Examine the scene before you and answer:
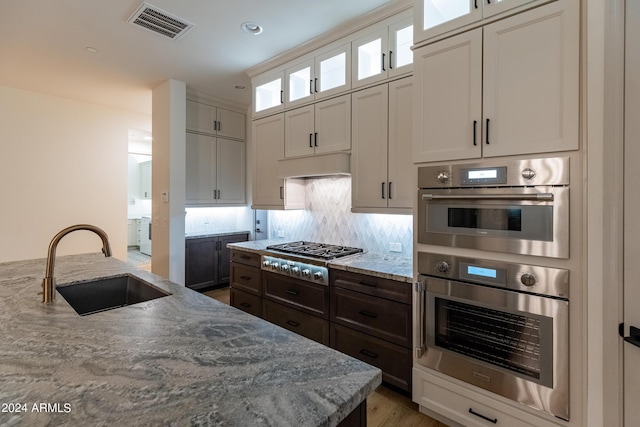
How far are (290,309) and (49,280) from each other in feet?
5.80

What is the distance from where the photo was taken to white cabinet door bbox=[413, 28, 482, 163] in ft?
5.61

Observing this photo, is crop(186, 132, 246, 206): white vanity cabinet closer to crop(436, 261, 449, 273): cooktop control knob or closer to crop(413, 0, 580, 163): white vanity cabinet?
crop(413, 0, 580, 163): white vanity cabinet

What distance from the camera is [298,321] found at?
267cm

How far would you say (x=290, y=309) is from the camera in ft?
9.00

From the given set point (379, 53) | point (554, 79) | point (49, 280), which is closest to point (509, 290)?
point (554, 79)

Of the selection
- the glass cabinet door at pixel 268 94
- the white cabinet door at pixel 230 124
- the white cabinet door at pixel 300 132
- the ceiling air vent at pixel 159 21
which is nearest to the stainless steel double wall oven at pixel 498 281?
the white cabinet door at pixel 300 132

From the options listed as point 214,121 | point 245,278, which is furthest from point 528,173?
point 214,121

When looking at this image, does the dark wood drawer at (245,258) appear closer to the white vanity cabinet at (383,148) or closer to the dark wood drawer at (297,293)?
the dark wood drawer at (297,293)

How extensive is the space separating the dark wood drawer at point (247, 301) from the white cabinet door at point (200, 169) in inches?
66.2

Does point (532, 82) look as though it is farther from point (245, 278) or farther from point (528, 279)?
point (245, 278)

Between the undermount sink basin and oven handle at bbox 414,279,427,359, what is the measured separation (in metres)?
1.47

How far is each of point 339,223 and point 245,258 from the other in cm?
105

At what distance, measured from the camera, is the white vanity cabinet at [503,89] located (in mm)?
1445

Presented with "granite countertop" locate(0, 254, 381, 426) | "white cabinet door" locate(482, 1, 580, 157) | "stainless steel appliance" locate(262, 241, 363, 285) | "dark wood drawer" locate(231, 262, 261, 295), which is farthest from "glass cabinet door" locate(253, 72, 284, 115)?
"granite countertop" locate(0, 254, 381, 426)
